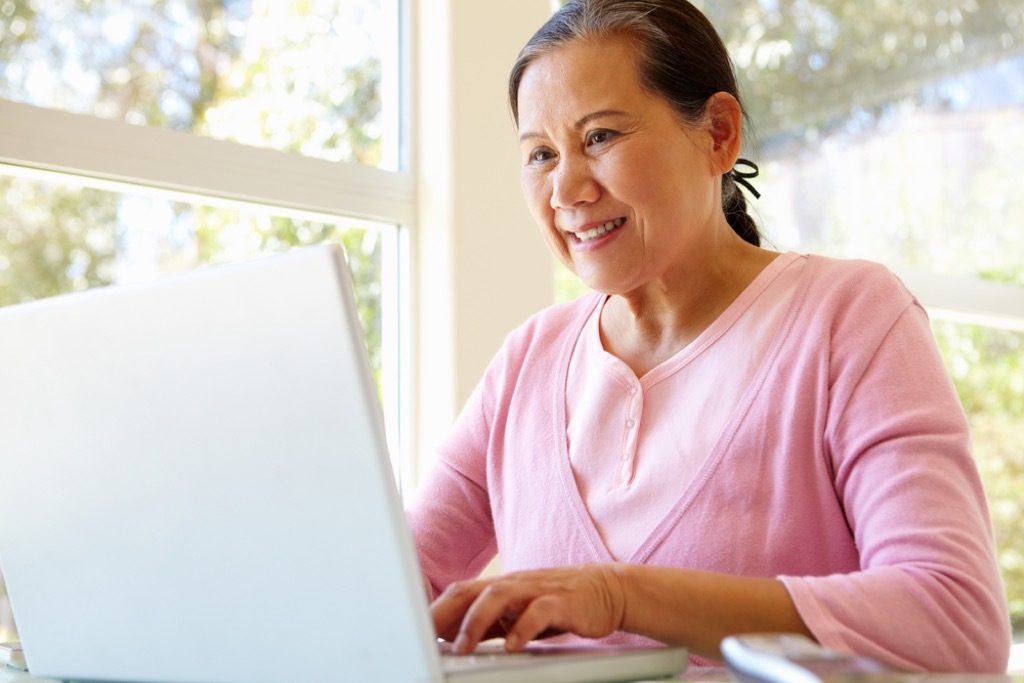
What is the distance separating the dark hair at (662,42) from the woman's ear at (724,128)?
0.01 metres

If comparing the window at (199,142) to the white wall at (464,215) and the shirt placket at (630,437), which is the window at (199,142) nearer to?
the white wall at (464,215)

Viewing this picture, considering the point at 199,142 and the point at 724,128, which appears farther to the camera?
the point at 199,142

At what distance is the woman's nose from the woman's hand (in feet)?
1.80

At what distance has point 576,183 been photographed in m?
1.41

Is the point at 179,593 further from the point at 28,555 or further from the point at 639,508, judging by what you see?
the point at 639,508

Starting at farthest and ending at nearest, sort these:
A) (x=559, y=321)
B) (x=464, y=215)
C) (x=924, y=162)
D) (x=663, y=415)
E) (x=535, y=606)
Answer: (x=924, y=162) < (x=464, y=215) < (x=559, y=321) < (x=663, y=415) < (x=535, y=606)

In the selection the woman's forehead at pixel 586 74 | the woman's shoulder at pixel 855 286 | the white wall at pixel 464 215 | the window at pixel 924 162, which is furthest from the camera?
the window at pixel 924 162

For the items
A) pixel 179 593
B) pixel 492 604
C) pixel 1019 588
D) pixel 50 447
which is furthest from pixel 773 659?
pixel 1019 588

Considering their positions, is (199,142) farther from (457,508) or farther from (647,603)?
(647,603)

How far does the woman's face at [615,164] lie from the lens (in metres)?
1.38

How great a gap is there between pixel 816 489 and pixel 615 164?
433 mm

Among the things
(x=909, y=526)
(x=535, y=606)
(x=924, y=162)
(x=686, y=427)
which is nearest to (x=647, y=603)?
(x=535, y=606)

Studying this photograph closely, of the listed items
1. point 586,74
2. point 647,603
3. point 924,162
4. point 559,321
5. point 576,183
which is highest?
point 924,162

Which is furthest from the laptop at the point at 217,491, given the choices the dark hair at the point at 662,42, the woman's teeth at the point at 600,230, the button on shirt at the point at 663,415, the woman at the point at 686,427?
the dark hair at the point at 662,42
